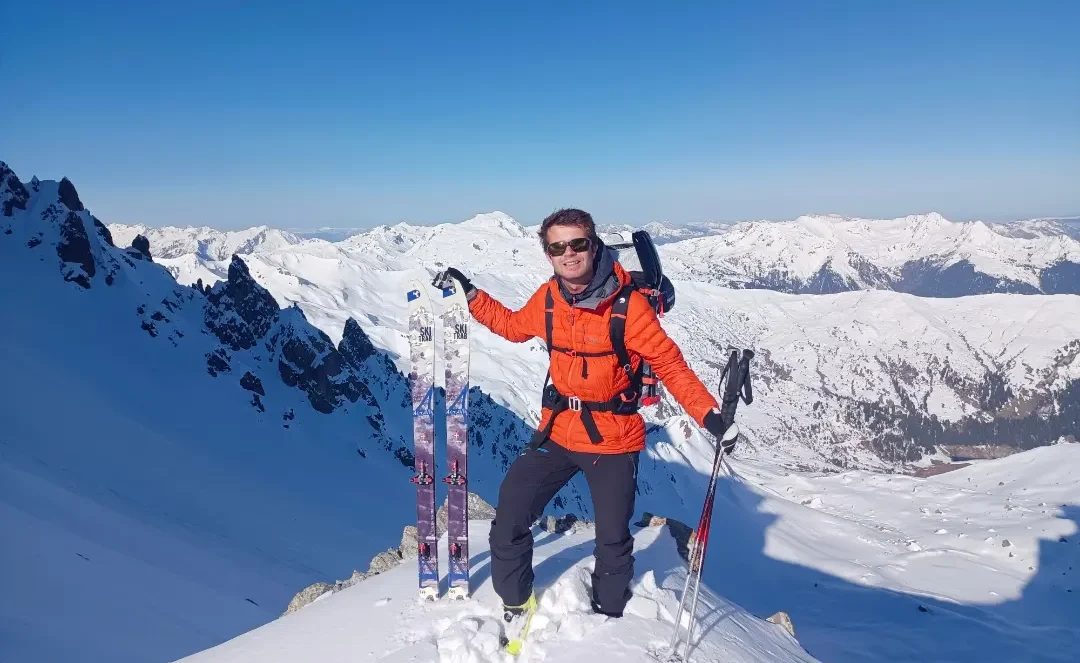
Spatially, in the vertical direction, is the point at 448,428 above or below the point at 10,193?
below

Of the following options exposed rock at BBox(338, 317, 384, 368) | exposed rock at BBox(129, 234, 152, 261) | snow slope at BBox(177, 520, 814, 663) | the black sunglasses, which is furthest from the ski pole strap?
exposed rock at BBox(129, 234, 152, 261)

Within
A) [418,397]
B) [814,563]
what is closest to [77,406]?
[418,397]

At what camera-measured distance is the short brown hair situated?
618 cm

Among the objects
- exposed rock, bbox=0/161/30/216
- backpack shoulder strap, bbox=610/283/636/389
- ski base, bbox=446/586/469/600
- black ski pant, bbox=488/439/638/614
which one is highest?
exposed rock, bbox=0/161/30/216

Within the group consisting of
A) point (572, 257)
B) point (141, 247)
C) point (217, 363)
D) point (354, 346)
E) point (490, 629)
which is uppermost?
point (141, 247)

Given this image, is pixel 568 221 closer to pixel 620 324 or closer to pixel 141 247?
pixel 620 324

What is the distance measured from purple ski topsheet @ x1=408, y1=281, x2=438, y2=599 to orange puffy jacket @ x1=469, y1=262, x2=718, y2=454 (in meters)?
2.74

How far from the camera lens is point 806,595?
35312 millimetres

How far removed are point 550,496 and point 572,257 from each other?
283 cm

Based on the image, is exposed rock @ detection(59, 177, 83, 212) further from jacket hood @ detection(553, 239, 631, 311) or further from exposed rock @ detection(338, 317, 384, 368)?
jacket hood @ detection(553, 239, 631, 311)

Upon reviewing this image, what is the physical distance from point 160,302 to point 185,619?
6145 centimetres

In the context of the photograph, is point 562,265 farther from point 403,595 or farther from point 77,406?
point 77,406

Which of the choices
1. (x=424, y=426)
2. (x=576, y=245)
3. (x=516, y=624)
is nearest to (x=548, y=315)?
(x=576, y=245)

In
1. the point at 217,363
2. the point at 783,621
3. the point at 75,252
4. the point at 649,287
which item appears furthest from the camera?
the point at 217,363
